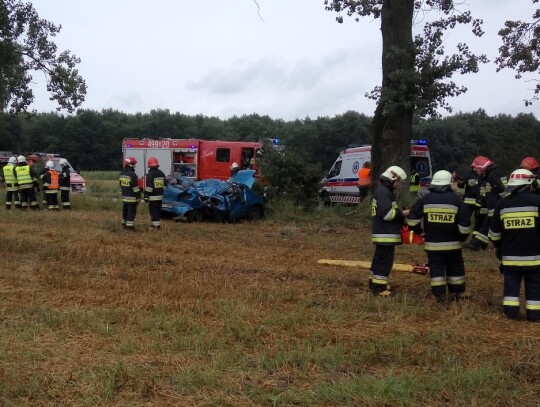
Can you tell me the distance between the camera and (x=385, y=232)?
7.12 meters

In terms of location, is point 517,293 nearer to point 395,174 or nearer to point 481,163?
point 395,174

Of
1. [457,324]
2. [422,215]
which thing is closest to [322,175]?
[422,215]

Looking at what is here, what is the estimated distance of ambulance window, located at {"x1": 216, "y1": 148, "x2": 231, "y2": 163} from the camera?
22.6 meters

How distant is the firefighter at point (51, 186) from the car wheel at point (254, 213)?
6.21 metres

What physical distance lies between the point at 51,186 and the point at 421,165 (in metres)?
12.3

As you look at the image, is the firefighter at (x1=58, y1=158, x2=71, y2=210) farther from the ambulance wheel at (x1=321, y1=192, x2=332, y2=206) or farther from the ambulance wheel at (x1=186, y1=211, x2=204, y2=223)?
the ambulance wheel at (x1=321, y1=192, x2=332, y2=206)

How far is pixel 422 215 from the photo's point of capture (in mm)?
6887

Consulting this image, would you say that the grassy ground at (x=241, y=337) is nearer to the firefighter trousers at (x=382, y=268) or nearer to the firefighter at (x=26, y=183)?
the firefighter trousers at (x=382, y=268)

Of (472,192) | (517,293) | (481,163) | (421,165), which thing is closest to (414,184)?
(421,165)

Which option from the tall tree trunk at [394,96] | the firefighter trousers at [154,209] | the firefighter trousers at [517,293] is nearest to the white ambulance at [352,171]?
the tall tree trunk at [394,96]

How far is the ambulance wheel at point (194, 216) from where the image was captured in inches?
611

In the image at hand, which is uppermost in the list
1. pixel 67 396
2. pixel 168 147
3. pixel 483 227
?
pixel 168 147

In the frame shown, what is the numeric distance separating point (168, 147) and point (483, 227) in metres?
15.4

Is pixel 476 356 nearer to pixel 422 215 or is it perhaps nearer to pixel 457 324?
pixel 457 324
